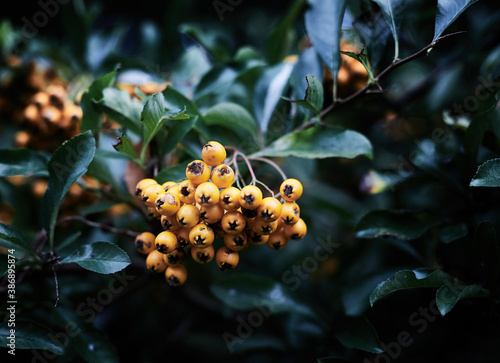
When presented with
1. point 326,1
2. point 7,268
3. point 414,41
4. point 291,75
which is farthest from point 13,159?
point 414,41

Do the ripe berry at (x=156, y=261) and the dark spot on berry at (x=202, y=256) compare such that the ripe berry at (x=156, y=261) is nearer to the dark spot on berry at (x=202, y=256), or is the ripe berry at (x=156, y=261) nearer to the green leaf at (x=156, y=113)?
the dark spot on berry at (x=202, y=256)

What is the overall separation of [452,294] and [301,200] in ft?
2.92

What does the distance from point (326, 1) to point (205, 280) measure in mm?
1304

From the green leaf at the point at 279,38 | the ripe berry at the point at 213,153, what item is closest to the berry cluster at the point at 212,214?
the ripe berry at the point at 213,153

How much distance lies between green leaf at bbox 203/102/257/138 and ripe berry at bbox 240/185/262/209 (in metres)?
0.33

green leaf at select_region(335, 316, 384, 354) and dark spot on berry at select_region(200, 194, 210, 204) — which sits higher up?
dark spot on berry at select_region(200, 194, 210, 204)

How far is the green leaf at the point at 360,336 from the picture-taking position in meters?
1.09

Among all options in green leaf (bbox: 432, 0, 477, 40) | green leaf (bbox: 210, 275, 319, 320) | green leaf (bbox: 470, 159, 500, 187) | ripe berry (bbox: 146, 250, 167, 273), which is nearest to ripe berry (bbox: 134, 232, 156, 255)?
ripe berry (bbox: 146, 250, 167, 273)

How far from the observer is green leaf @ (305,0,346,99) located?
1169mm

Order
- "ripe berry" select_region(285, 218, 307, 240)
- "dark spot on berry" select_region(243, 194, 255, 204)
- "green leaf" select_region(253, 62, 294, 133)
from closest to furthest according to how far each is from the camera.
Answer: "dark spot on berry" select_region(243, 194, 255, 204), "ripe berry" select_region(285, 218, 307, 240), "green leaf" select_region(253, 62, 294, 133)

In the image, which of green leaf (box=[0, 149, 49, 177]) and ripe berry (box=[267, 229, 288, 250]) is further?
green leaf (box=[0, 149, 49, 177])

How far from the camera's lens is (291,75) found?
1.27 metres

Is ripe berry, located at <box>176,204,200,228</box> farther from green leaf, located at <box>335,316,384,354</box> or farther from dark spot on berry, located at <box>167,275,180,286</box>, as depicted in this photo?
green leaf, located at <box>335,316,384,354</box>

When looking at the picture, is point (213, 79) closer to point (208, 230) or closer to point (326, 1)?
point (326, 1)
